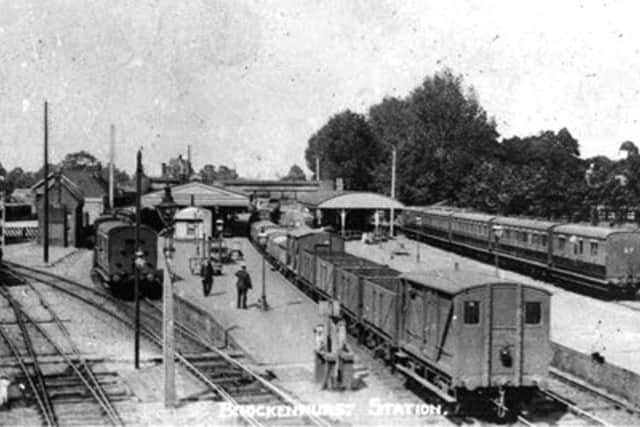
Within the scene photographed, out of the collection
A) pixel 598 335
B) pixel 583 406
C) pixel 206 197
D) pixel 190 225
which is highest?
pixel 206 197

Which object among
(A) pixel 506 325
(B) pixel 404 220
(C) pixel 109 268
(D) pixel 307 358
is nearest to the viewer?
(A) pixel 506 325

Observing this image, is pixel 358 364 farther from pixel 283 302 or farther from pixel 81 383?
pixel 283 302

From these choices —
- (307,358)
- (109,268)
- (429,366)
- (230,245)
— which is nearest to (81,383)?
(307,358)

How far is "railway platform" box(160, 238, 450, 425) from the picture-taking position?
1628 centimetres

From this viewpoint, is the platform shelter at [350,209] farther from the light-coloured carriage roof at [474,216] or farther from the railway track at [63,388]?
the railway track at [63,388]

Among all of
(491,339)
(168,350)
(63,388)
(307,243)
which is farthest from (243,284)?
(491,339)

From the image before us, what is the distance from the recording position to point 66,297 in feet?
105

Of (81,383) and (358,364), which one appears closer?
(81,383)

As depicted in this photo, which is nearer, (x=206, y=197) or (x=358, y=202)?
(x=358, y=202)

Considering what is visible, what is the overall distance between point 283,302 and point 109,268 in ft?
25.0

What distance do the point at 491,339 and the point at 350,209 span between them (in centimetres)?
Answer: 4851

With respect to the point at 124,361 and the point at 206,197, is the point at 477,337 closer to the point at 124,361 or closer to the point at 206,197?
the point at 124,361

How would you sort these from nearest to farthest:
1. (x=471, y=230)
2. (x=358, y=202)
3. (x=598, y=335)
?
(x=598, y=335)
(x=471, y=230)
(x=358, y=202)

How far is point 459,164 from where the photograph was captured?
7888 cm
